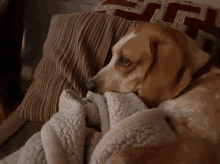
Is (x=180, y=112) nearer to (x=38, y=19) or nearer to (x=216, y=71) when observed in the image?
(x=216, y=71)

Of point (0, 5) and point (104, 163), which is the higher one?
point (0, 5)

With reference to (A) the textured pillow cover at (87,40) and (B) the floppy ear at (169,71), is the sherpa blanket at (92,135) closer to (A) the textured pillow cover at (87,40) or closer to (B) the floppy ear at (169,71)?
(B) the floppy ear at (169,71)

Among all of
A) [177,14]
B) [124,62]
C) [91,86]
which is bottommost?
[91,86]

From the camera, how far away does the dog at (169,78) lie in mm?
532

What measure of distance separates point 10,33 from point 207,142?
171 centimetres

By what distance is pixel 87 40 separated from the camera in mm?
1181

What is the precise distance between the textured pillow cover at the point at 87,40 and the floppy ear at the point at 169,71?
1.24ft

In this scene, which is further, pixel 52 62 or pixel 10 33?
pixel 10 33

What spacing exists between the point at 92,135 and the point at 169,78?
0.38 meters

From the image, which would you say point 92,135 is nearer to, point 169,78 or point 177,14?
point 169,78

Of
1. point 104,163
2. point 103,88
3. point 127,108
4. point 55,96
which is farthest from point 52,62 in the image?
point 104,163

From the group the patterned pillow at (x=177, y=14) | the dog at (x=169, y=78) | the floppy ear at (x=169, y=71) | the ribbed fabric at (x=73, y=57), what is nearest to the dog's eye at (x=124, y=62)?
the dog at (x=169, y=78)

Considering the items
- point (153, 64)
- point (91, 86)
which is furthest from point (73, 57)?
point (153, 64)

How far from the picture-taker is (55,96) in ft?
3.41
